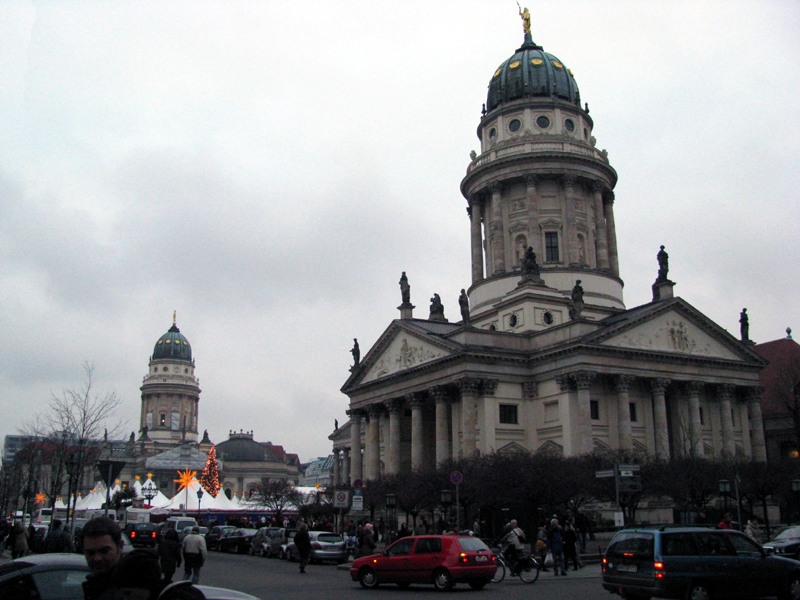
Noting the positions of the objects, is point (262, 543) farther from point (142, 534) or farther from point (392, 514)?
point (392, 514)

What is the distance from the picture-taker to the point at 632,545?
57.1 feet

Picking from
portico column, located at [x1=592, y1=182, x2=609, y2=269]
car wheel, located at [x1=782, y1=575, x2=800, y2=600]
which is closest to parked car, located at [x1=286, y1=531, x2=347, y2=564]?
car wheel, located at [x1=782, y1=575, x2=800, y2=600]

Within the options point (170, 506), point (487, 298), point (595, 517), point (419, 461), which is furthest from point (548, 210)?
point (170, 506)

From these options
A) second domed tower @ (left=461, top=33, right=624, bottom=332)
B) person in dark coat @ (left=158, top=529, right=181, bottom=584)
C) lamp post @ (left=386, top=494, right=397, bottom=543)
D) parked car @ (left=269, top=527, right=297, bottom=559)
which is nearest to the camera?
person in dark coat @ (left=158, top=529, right=181, bottom=584)

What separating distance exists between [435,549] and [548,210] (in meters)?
47.2

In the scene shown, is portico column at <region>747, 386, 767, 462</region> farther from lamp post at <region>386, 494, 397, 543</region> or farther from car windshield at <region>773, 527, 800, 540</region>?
car windshield at <region>773, 527, 800, 540</region>

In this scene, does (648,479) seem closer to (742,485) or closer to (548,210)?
(742,485)

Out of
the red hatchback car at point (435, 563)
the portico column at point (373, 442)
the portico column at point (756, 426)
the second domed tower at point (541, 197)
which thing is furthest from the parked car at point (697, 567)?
the portico column at point (373, 442)

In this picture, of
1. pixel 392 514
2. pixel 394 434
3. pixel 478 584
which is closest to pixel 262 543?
pixel 392 514

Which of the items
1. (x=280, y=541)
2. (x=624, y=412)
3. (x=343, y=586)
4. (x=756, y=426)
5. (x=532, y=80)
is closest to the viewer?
(x=343, y=586)

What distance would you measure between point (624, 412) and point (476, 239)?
77.4 feet

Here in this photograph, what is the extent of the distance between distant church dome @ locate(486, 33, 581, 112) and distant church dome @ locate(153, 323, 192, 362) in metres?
111

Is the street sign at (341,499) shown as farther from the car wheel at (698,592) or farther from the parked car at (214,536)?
the car wheel at (698,592)

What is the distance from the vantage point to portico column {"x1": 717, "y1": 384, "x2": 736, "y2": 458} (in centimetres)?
5512
